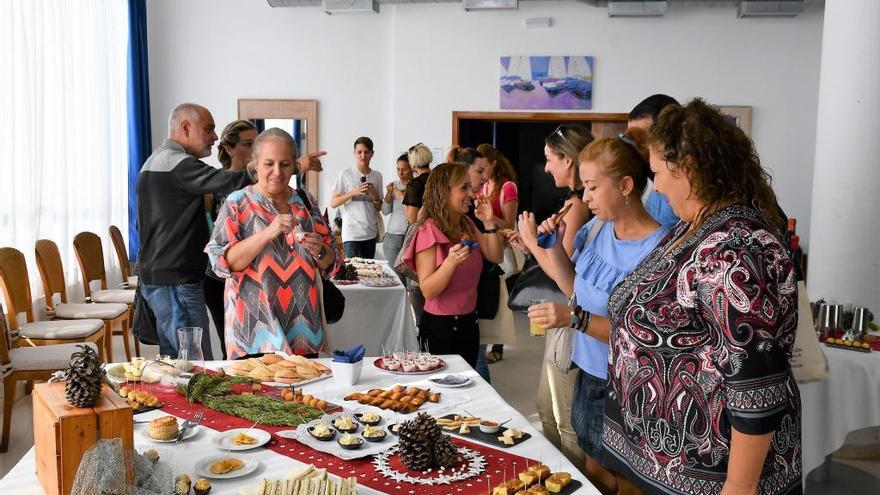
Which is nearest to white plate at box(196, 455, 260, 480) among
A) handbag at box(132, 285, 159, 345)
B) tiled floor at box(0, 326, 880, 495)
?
handbag at box(132, 285, 159, 345)

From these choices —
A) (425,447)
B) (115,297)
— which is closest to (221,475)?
(425,447)

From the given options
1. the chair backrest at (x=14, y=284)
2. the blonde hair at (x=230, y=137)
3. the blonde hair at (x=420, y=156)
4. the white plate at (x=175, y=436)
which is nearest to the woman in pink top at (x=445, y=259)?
the blonde hair at (x=230, y=137)

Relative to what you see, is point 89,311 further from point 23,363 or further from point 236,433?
point 236,433

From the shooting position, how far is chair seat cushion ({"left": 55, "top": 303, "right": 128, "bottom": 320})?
510 cm

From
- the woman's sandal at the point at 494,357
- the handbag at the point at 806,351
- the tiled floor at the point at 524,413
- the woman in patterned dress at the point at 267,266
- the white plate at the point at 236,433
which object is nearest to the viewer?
the white plate at the point at 236,433

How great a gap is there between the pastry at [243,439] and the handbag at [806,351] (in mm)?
1641

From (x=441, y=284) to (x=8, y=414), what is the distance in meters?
2.40

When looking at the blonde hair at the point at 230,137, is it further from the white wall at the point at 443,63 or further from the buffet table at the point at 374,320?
the white wall at the point at 443,63

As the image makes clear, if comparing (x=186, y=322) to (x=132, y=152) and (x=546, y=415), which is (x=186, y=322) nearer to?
(x=546, y=415)

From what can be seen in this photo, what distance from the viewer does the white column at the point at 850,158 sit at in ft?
14.5

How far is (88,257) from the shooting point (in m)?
5.89

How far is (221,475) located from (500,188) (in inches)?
168

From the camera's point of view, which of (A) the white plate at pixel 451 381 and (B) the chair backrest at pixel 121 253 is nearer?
(A) the white plate at pixel 451 381

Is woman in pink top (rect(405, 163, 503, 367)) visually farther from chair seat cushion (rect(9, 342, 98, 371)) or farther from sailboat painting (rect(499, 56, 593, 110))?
sailboat painting (rect(499, 56, 593, 110))
